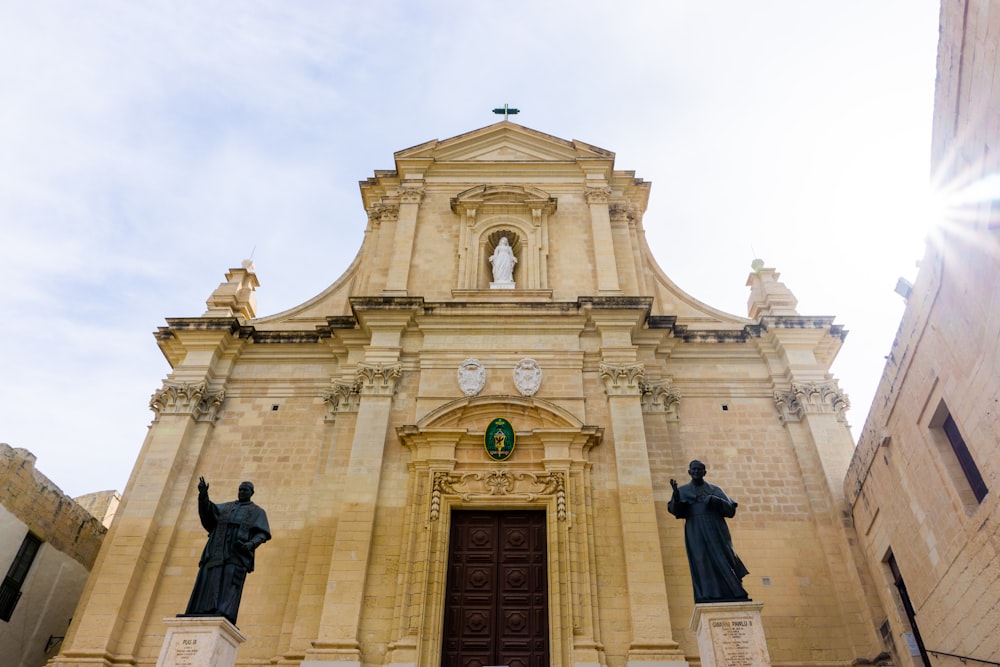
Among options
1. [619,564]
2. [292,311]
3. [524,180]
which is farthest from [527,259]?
[619,564]

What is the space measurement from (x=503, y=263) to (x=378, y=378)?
4.54m

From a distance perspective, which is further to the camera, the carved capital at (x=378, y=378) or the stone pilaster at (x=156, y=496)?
the carved capital at (x=378, y=378)

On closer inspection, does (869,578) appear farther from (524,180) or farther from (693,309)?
(524,180)

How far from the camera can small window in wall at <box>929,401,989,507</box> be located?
923 centimetres

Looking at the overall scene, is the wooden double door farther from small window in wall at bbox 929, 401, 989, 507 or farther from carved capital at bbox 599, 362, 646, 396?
small window in wall at bbox 929, 401, 989, 507

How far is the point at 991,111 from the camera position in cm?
746

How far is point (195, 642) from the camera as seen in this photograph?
9461 mm

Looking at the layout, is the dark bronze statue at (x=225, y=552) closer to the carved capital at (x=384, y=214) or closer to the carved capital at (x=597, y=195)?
the carved capital at (x=384, y=214)

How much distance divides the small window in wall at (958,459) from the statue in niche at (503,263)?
9.58 m

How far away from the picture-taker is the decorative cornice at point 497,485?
13344 mm

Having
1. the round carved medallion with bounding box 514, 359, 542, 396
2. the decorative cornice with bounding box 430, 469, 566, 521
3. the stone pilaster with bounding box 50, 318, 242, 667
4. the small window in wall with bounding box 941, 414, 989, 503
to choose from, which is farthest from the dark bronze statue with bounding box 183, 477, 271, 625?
the small window in wall with bounding box 941, 414, 989, 503

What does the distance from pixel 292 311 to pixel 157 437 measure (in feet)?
14.3

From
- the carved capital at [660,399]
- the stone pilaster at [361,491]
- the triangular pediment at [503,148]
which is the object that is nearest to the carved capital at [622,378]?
the carved capital at [660,399]

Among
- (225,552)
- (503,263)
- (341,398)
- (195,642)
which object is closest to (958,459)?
(225,552)
